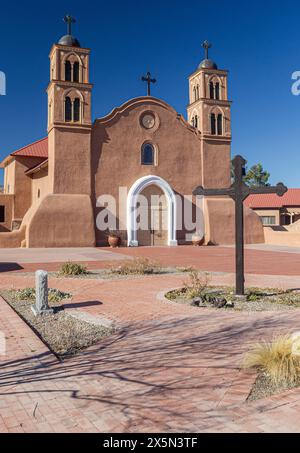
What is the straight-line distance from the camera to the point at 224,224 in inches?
1130

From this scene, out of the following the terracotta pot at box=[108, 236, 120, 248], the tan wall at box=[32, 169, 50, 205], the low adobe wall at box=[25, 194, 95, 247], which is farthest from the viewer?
the tan wall at box=[32, 169, 50, 205]

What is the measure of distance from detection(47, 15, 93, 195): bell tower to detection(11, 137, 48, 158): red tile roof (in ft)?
17.3

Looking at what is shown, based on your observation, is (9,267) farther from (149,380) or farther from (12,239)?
(149,380)

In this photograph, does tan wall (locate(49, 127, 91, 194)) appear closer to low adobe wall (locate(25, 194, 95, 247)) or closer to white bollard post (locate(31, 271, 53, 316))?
low adobe wall (locate(25, 194, 95, 247))

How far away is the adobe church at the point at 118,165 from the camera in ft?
82.4

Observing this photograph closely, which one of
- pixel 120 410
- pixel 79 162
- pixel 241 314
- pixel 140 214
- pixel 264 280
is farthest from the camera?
pixel 140 214

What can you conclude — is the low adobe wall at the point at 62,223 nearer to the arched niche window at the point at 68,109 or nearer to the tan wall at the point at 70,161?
the tan wall at the point at 70,161

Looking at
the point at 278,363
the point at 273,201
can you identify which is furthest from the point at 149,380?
the point at 273,201

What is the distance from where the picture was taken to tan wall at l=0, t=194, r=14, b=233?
2909 cm

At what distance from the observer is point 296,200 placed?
44.8m

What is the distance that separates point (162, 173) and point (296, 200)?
75.9 feet

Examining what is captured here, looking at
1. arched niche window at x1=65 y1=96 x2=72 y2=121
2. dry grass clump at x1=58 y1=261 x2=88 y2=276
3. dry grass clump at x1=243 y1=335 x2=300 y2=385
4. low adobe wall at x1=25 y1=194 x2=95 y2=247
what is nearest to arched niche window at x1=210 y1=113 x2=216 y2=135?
arched niche window at x1=65 y1=96 x2=72 y2=121

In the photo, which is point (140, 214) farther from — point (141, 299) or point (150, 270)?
point (141, 299)
